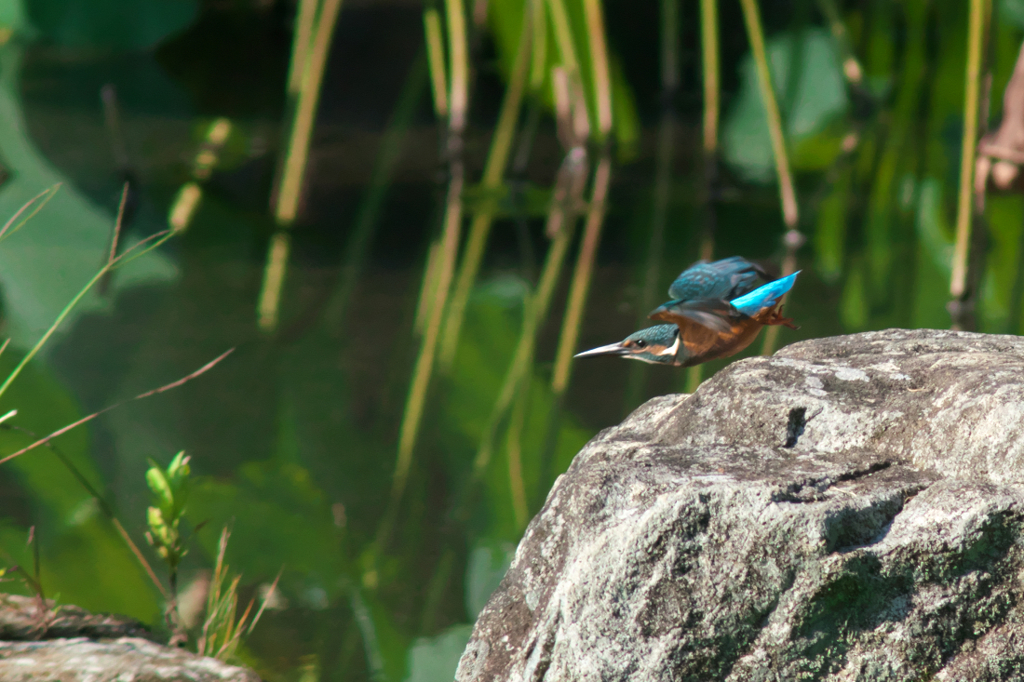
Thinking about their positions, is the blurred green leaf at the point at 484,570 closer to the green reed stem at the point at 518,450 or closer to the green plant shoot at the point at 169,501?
the green reed stem at the point at 518,450

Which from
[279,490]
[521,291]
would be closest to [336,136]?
[521,291]

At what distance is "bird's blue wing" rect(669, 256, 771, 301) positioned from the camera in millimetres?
757

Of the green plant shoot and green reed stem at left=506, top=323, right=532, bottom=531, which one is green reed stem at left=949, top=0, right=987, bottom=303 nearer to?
green reed stem at left=506, top=323, right=532, bottom=531

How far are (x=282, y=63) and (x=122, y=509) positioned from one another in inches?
112

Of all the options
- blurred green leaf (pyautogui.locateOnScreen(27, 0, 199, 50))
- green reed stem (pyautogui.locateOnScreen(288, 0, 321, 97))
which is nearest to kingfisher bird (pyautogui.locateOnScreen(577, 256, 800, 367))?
green reed stem (pyautogui.locateOnScreen(288, 0, 321, 97))

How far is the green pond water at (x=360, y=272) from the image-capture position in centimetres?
122

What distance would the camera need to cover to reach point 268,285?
2.10 m

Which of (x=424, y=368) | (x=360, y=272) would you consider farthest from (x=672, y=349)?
(x=360, y=272)

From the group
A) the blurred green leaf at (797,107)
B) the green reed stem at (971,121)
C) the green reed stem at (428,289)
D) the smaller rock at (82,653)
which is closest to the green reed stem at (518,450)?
the green reed stem at (428,289)

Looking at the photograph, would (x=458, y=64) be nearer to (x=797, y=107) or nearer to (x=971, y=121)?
(x=971, y=121)

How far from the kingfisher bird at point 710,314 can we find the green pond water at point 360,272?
455mm

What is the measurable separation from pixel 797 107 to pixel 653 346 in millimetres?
2861

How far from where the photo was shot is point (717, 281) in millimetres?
758

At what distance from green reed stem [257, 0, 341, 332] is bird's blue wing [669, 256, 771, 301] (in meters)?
1.33
